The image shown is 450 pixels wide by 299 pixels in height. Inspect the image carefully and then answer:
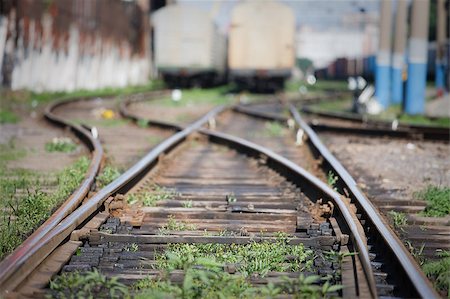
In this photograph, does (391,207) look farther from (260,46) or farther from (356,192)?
(260,46)

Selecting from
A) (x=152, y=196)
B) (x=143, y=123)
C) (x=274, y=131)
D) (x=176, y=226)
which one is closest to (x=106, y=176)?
(x=152, y=196)

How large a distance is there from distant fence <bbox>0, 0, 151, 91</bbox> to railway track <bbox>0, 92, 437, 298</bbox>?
1725cm

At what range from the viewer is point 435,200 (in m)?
5.63

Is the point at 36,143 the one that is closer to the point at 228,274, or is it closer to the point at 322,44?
the point at 228,274

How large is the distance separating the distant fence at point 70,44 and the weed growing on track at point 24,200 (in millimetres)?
16289

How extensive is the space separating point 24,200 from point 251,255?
2.15 m

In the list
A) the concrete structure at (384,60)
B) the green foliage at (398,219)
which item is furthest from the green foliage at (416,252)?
the concrete structure at (384,60)

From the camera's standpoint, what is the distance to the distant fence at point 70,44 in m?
22.7

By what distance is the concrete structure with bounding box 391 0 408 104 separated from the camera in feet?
65.1

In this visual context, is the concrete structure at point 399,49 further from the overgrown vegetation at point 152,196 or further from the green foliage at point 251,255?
the green foliage at point 251,255

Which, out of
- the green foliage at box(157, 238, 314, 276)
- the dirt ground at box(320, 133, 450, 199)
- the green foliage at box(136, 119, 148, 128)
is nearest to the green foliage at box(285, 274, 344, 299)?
the green foliage at box(157, 238, 314, 276)

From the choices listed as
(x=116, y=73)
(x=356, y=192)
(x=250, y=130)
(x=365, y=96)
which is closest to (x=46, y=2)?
(x=116, y=73)

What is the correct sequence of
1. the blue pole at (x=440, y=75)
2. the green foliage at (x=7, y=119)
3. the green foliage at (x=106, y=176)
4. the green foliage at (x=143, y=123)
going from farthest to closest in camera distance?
the blue pole at (x=440, y=75), the green foliage at (x=7, y=119), the green foliage at (x=143, y=123), the green foliage at (x=106, y=176)

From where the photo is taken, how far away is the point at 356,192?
17.7ft
